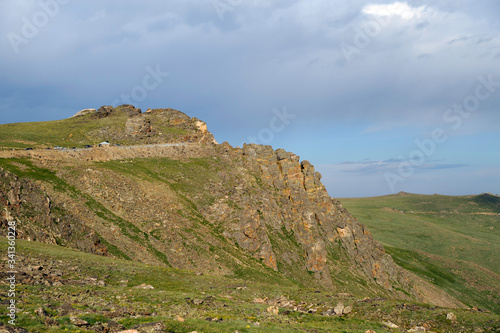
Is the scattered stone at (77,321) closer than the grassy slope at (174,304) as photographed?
Yes

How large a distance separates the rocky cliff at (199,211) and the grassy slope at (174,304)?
41.7 feet

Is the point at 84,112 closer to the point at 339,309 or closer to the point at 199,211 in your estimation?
the point at 199,211

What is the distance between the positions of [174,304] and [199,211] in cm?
5194

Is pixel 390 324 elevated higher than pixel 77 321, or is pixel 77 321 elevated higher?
pixel 77 321

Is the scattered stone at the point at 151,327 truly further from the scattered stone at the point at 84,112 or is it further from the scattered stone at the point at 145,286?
the scattered stone at the point at 84,112

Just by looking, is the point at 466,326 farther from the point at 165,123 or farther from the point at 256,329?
the point at 165,123

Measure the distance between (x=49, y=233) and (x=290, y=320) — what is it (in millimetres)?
39856

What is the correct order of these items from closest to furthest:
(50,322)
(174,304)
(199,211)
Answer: (50,322) < (174,304) < (199,211)

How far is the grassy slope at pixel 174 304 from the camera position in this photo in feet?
80.5

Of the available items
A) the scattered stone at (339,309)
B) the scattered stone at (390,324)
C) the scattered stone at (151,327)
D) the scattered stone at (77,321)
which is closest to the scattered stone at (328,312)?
the scattered stone at (339,309)

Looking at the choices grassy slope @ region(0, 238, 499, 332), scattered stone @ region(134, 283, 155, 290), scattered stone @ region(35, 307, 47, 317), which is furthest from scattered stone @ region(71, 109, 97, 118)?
scattered stone @ region(35, 307, 47, 317)

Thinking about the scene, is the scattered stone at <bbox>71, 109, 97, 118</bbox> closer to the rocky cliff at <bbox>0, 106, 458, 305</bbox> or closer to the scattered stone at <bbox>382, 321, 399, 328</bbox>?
the rocky cliff at <bbox>0, 106, 458, 305</bbox>

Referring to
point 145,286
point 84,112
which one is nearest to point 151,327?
point 145,286

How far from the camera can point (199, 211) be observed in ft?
274
